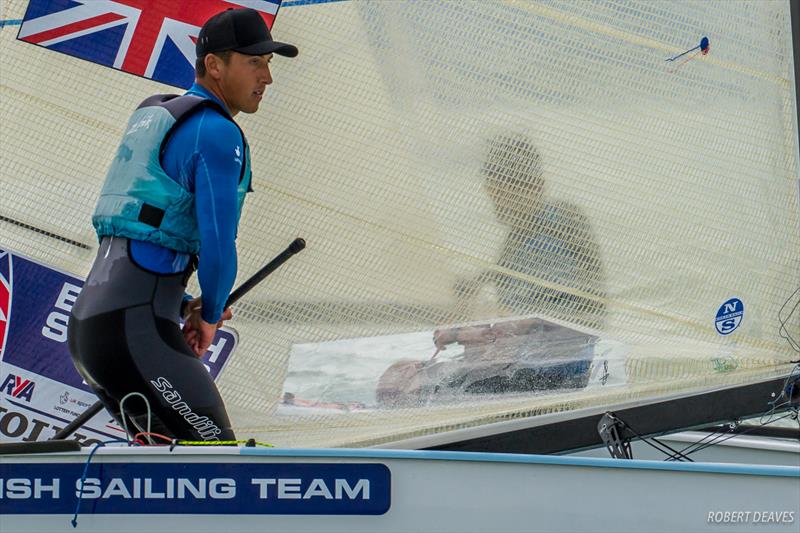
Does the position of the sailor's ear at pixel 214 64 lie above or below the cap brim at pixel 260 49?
below

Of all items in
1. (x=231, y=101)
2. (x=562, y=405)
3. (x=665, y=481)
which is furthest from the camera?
(x=562, y=405)

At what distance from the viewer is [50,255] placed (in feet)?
8.01

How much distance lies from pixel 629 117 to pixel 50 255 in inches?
48.8

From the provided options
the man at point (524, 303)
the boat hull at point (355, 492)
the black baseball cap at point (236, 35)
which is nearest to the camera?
the boat hull at point (355, 492)

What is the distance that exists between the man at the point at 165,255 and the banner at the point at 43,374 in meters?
0.43

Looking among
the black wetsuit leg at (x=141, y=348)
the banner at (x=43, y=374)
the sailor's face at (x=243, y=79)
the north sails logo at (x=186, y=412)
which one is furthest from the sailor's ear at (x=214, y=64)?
the banner at (x=43, y=374)

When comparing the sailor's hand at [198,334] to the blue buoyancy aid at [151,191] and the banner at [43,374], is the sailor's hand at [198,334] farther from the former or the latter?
the banner at [43,374]

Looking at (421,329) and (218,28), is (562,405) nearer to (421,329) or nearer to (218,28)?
(421,329)

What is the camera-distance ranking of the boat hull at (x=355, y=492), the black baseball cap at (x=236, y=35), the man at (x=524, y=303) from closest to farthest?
the boat hull at (x=355, y=492)
the black baseball cap at (x=236, y=35)
the man at (x=524, y=303)

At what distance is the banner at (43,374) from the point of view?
2412 millimetres

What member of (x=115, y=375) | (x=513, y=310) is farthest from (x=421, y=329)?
(x=115, y=375)

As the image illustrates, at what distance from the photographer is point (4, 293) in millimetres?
2436

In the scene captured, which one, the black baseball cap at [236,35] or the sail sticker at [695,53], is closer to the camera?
the black baseball cap at [236,35]

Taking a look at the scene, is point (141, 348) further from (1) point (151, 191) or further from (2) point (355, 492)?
(2) point (355, 492)
